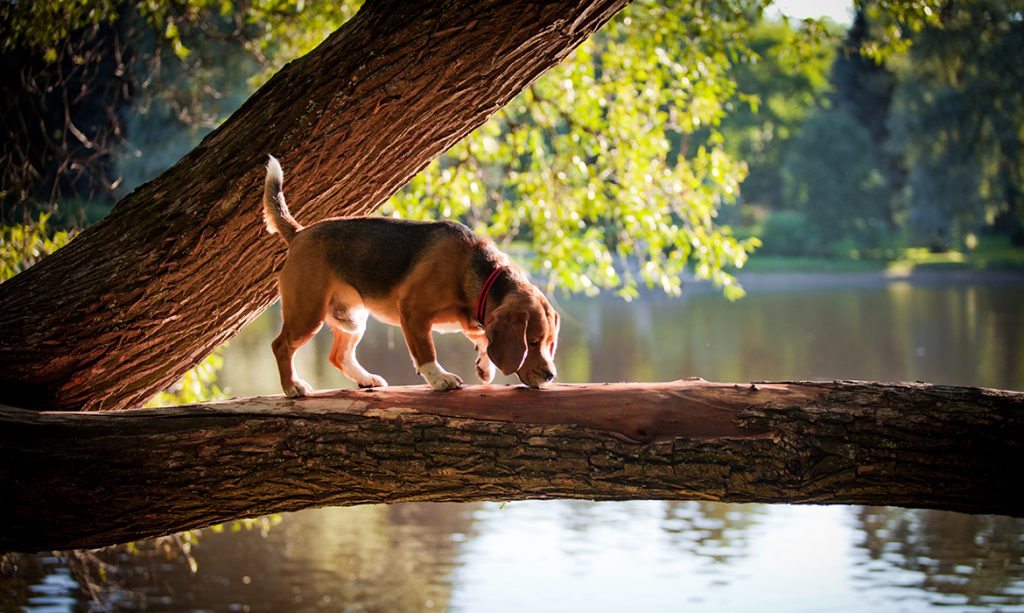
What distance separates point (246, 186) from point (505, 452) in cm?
190

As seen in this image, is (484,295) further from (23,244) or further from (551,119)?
(551,119)

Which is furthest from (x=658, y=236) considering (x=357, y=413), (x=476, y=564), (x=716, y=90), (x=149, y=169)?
(x=149, y=169)

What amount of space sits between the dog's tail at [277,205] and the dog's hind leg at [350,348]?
45cm

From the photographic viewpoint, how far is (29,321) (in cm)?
449

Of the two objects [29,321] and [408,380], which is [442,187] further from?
[408,380]

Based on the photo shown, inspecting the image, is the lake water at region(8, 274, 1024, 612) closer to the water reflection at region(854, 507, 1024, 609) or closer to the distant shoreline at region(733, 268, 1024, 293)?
the water reflection at region(854, 507, 1024, 609)

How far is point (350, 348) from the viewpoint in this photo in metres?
4.77

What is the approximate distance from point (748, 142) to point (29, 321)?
51.3 metres

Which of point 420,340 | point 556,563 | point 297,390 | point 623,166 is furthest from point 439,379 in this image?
point 556,563

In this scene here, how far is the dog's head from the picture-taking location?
13.4ft

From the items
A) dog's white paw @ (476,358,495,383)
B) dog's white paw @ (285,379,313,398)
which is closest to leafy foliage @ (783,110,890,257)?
dog's white paw @ (476,358,495,383)

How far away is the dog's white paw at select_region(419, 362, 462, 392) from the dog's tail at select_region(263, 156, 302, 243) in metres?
0.89

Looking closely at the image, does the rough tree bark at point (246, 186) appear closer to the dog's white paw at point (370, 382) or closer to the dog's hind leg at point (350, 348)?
the dog's hind leg at point (350, 348)

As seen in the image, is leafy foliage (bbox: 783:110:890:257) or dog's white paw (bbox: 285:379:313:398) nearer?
dog's white paw (bbox: 285:379:313:398)
